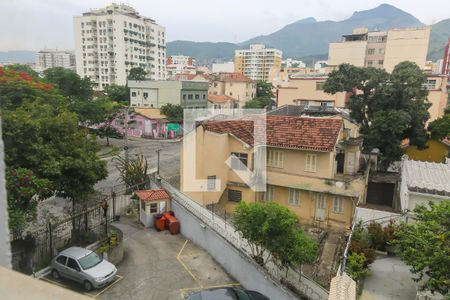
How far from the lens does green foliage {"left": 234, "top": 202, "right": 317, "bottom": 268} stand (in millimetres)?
8812

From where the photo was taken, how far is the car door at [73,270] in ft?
30.1

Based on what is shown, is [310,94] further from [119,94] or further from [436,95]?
[119,94]

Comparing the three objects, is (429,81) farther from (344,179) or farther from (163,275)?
→ (163,275)

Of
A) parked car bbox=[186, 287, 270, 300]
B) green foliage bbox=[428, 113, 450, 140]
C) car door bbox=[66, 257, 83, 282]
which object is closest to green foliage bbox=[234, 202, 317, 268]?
parked car bbox=[186, 287, 270, 300]

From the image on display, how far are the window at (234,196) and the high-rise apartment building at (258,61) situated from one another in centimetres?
8594

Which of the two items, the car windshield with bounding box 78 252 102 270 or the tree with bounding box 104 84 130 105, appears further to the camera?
the tree with bounding box 104 84 130 105

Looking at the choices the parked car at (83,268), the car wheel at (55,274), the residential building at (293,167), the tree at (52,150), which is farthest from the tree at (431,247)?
the car wheel at (55,274)

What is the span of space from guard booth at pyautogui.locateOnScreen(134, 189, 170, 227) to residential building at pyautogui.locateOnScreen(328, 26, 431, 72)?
149 ft

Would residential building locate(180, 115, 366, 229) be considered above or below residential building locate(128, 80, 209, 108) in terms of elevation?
below

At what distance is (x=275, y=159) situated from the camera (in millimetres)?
15289

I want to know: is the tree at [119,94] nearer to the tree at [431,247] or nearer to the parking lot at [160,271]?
the parking lot at [160,271]

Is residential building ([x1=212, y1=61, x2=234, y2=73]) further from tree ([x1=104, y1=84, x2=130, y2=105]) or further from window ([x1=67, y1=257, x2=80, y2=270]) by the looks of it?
window ([x1=67, y1=257, x2=80, y2=270])

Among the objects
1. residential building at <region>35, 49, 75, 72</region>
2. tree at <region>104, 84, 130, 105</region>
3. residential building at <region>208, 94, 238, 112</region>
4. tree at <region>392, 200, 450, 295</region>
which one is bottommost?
tree at <region>392, 200, 450, 295</region>

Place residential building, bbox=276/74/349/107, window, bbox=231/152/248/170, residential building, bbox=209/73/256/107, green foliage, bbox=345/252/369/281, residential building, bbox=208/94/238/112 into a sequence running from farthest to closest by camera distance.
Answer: residential building, bbox=209/73/256/107
residential building, bbox=208/94/238/112
residential building, bbox=276/74/349/107
window, bbox=231/152/248/170
green foliage, bbox=345/252/369/281
